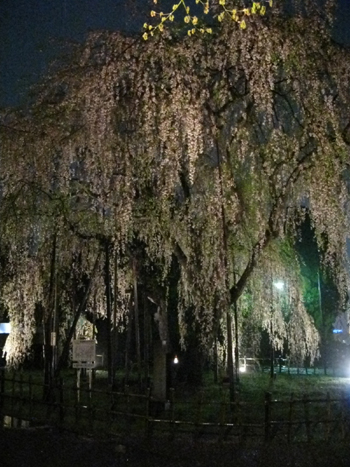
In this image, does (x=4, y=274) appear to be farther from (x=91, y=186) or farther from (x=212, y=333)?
(x=212, y=333)

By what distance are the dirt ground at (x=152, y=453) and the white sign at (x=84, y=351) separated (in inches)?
99.2

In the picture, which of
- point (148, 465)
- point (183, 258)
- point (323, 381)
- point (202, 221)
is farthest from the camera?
point (323, 381)

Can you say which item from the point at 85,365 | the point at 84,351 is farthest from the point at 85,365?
the point at 84,351

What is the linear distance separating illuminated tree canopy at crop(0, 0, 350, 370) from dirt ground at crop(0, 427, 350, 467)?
13.2 ft

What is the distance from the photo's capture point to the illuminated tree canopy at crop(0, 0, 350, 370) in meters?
10.5

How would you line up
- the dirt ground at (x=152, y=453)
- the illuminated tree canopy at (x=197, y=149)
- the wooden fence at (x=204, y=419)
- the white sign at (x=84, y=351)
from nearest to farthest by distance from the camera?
the dirt ground at (x=152, y=453) → the wooden fence at (x=204, y=419) → the illuminated tree canopy at (x=197, y=149) → the white sign at (x=84, y=351)

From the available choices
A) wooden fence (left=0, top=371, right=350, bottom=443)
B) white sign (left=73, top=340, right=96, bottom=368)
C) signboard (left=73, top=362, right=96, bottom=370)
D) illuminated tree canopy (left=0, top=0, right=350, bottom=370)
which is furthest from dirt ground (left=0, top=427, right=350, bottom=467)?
illuminated tree canopy (left=0, top=0, right=350, bottom=370)

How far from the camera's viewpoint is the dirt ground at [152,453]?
282 inches

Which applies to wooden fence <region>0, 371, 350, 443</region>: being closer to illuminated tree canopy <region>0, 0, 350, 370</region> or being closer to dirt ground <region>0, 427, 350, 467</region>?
dirt ground <region>0, 427, 350, 467</region>

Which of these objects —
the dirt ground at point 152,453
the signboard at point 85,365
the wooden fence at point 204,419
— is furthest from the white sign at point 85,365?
the dirt ground at point 152,453

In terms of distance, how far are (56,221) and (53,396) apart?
4.18 metres

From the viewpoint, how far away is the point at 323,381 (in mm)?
22031

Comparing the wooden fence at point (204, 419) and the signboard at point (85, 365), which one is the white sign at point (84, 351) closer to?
the signboard at point (85, 365)

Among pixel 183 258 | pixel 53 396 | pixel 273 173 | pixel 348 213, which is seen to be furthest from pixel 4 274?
pixel 348 213
